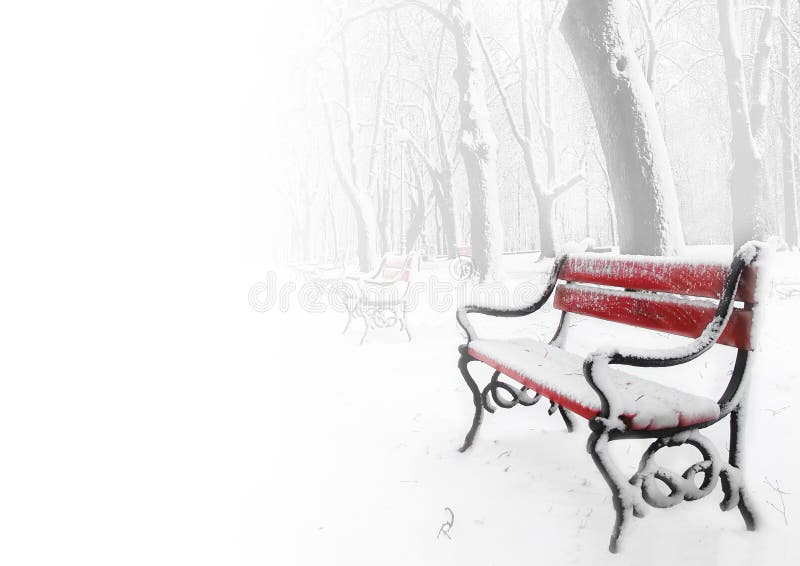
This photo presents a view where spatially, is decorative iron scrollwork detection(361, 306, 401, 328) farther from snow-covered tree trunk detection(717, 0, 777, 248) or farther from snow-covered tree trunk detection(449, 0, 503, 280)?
snow-covered tree trunk detection(717, 0, 777, 248)

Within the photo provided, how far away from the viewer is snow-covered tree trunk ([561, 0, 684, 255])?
163 inches

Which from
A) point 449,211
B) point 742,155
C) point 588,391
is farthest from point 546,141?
point 588,391

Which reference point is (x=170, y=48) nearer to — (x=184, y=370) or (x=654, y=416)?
(x=184, y=370)

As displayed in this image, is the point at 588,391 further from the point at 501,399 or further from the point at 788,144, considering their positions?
the point at 788,144

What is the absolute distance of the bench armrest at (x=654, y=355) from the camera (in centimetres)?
180

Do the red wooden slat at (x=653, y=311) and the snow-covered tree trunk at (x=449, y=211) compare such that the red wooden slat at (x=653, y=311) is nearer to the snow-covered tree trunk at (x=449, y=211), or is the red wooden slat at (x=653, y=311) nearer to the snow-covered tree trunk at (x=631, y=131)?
the snow-covered tree trunk at (x=631, y=131)

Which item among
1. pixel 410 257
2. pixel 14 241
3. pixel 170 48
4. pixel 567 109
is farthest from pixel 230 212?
pixel 410 257

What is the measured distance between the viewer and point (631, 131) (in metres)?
4.14

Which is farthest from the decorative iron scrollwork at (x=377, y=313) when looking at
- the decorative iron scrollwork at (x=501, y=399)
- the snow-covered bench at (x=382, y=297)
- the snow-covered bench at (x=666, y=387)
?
the snow-covered bench at (x=666, y=387)

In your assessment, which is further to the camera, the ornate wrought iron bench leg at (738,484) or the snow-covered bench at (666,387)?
the ornate wrought iron bench leg at (738,484)

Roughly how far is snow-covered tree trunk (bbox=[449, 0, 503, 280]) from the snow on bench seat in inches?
212

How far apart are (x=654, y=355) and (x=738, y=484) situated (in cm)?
70

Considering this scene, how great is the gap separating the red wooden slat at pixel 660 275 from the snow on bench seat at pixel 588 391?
432 millimetres

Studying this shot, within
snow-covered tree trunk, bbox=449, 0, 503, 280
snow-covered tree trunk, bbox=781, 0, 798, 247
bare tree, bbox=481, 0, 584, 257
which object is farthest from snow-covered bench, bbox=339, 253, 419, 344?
snow-covered tree trunk, bbox=781, 0, 798, 247
